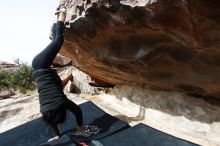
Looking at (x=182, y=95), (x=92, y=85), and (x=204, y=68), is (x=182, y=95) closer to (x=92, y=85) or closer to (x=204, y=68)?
(x=204, y=68)

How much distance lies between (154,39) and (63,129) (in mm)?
2397

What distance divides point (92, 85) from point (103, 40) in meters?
3.38

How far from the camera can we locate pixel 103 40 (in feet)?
17.4

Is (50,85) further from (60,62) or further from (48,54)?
(60,62)

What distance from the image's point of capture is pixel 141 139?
5.09m

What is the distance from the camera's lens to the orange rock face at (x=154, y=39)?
3697 mm

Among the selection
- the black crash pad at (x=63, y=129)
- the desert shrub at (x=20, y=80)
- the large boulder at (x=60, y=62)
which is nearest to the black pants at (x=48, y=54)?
the black crash pad at (x=63, y=129)

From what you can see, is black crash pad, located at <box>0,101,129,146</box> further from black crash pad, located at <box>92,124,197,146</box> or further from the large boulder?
the large boulder

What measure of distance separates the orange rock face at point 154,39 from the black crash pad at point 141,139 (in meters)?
0.81

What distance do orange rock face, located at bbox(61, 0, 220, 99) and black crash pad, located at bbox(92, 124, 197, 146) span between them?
2.66 feet

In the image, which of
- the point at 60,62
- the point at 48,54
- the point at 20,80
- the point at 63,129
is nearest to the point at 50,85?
the point at 48,54

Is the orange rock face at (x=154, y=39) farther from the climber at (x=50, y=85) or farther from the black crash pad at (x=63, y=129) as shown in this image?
the black crash pad at (x=63, y=129)

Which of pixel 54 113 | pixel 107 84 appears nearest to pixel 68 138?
pixel 54 113

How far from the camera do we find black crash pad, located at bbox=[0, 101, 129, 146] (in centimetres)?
561
